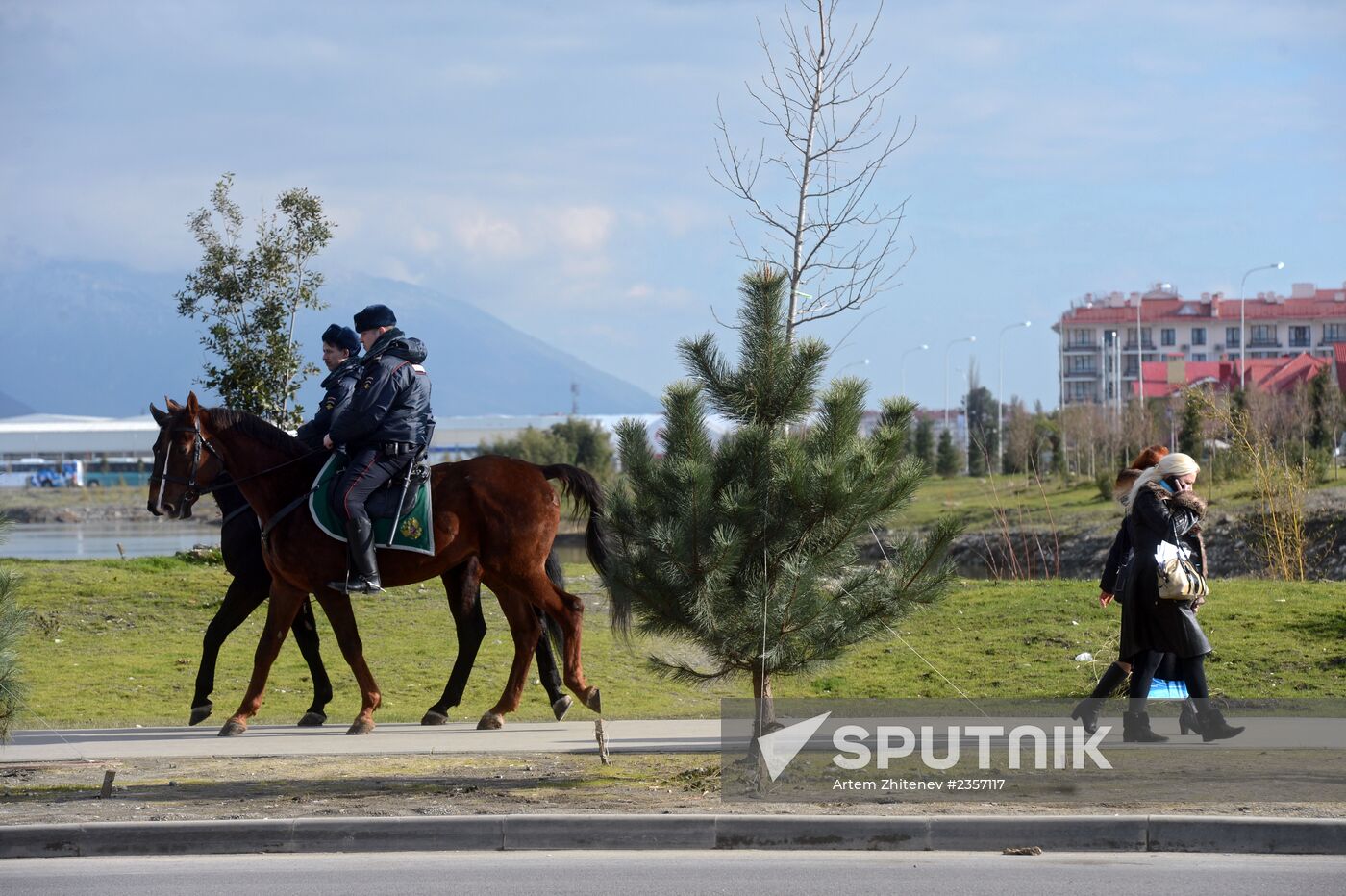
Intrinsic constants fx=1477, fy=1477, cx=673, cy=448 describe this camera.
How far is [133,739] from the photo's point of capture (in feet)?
34.9

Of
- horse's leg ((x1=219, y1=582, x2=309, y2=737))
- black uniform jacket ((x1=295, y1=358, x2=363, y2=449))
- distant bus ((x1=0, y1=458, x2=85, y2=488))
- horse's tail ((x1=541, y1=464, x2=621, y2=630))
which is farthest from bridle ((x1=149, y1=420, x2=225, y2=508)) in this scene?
distant bus ((x1=0, y1=458, x2=85, y2=488))

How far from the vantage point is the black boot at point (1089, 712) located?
9625 millimetres

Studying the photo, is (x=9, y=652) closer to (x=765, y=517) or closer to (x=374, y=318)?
(x=374, y=318)

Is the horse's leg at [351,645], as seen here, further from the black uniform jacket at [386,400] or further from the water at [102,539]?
the water at [102,539]

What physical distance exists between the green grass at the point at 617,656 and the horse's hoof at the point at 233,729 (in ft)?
3.96

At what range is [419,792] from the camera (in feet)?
27.7

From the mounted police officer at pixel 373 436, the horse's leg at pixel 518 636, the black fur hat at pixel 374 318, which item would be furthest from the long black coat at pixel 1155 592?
the black fur hat at pixel 374 318

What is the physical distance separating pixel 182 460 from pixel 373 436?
5.18 feet

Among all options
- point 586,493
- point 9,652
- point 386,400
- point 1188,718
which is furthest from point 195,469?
point 1188,718

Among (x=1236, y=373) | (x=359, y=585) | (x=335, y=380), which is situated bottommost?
(x=359, y=585)

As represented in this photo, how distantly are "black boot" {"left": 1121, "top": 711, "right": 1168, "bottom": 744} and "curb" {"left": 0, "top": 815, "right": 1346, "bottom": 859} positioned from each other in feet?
7.45

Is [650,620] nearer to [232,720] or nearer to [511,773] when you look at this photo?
[511,773]

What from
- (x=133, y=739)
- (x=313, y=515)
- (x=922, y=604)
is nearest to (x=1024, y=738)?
(x=922, y=604)

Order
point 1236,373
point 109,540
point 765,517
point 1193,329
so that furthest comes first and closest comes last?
point 1193,329
point 1236,373
point 109,540
point 765,517
